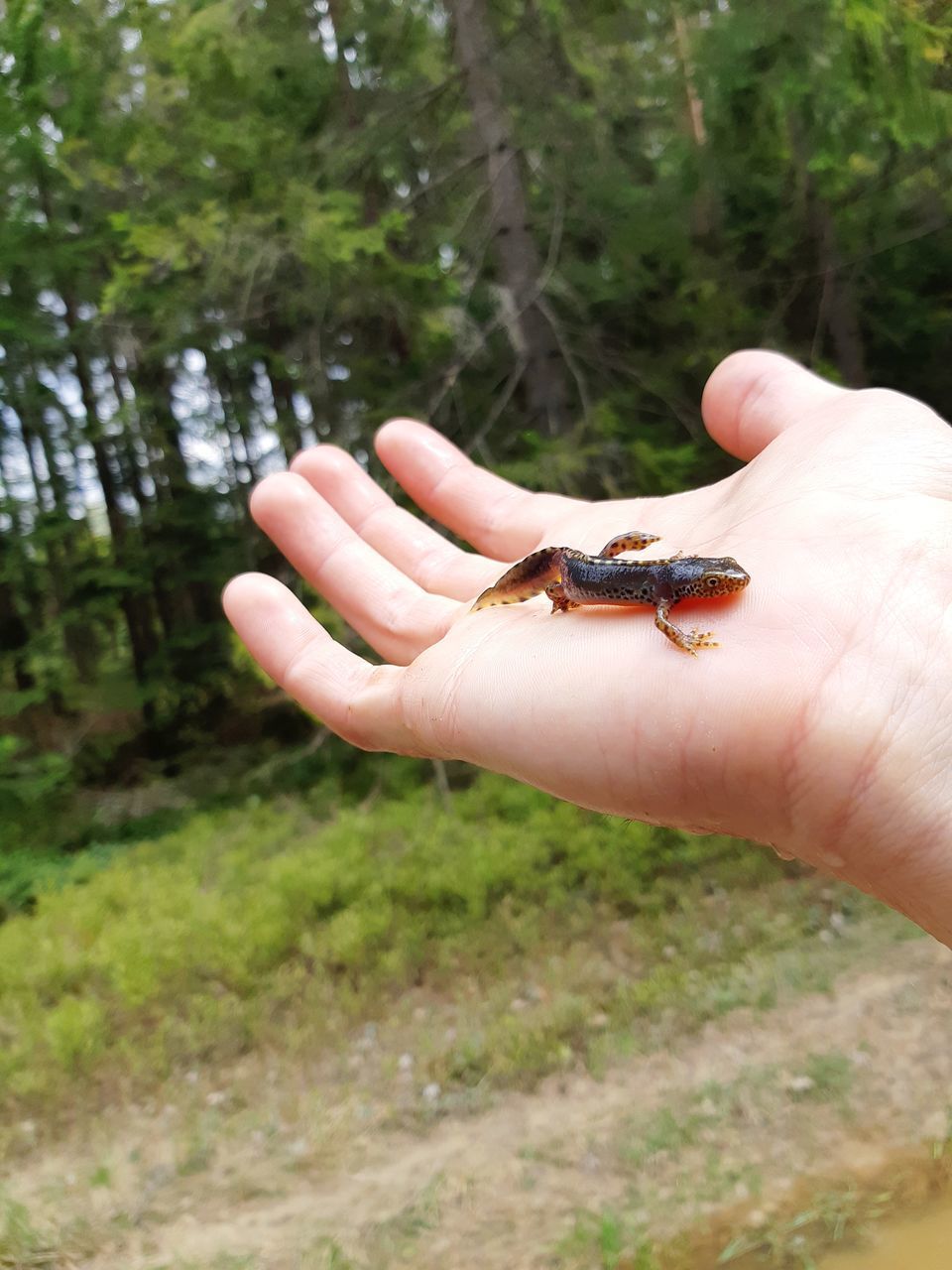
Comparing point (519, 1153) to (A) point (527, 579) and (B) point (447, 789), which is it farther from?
(B) point (447, 789)

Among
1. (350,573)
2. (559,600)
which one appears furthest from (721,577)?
(350,573)

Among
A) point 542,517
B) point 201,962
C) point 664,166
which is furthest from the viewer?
point 664,166

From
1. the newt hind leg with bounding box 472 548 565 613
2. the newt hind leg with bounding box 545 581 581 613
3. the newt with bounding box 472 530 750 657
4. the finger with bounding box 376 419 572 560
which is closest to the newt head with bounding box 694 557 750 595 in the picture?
the newt with bounding box 472 530 750 657

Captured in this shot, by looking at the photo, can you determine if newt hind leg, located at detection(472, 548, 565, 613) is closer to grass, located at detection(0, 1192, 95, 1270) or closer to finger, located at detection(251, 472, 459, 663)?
finger, located at detection(251, 472, 459, 663)

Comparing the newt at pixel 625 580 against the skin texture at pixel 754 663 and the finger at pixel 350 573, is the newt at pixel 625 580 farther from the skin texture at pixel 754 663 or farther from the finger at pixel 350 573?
the finger at pixel 350 573

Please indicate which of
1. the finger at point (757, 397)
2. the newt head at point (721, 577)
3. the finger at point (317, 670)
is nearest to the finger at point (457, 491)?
the finger at point (757, 397)

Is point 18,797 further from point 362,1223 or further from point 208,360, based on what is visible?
point 362,1223

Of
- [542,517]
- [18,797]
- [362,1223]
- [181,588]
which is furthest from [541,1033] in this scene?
[181,588]
